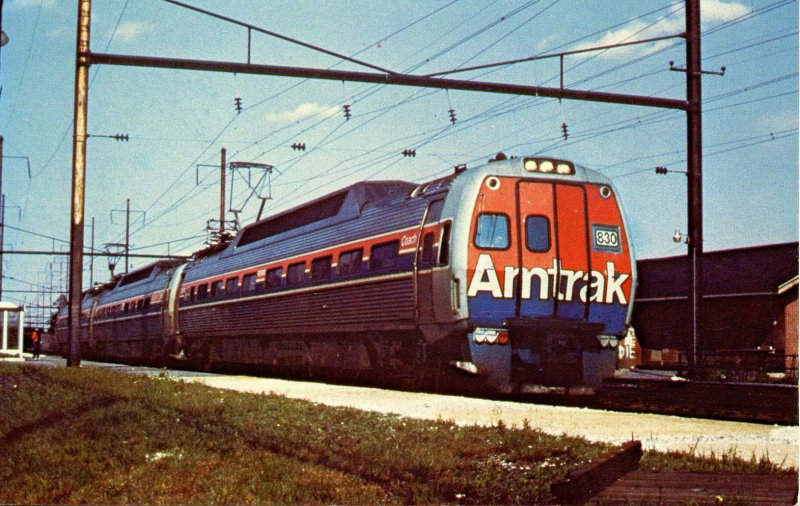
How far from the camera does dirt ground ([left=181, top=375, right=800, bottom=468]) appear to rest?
370 inches

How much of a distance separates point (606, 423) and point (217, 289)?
62.8ft

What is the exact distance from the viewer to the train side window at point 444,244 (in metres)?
16.0

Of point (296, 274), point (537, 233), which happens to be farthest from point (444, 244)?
point (296, 274)

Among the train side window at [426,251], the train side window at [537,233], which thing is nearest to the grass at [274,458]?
the train side window at [426,251]

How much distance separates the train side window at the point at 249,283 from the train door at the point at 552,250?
36.3 feet

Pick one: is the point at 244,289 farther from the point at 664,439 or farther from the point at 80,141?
the point at 664,439

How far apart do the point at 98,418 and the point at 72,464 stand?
11.5ft

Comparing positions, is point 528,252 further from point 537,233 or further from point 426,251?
point 426,251

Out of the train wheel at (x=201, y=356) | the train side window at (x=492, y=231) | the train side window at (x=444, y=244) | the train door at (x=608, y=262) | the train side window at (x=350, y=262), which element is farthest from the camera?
the train wheel at (x=201, y=356)

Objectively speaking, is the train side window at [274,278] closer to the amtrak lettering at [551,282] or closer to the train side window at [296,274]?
the train side window at [296,274]

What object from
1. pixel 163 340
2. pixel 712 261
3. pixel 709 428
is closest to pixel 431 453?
pixel 709 428

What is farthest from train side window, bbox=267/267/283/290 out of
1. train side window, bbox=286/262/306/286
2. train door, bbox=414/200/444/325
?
train door, bbox=414/200/444/325

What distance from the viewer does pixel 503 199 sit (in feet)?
53.6

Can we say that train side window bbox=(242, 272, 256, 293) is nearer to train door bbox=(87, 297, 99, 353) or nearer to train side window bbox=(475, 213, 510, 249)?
train side window bbox=(475, 213, 510, 249)
